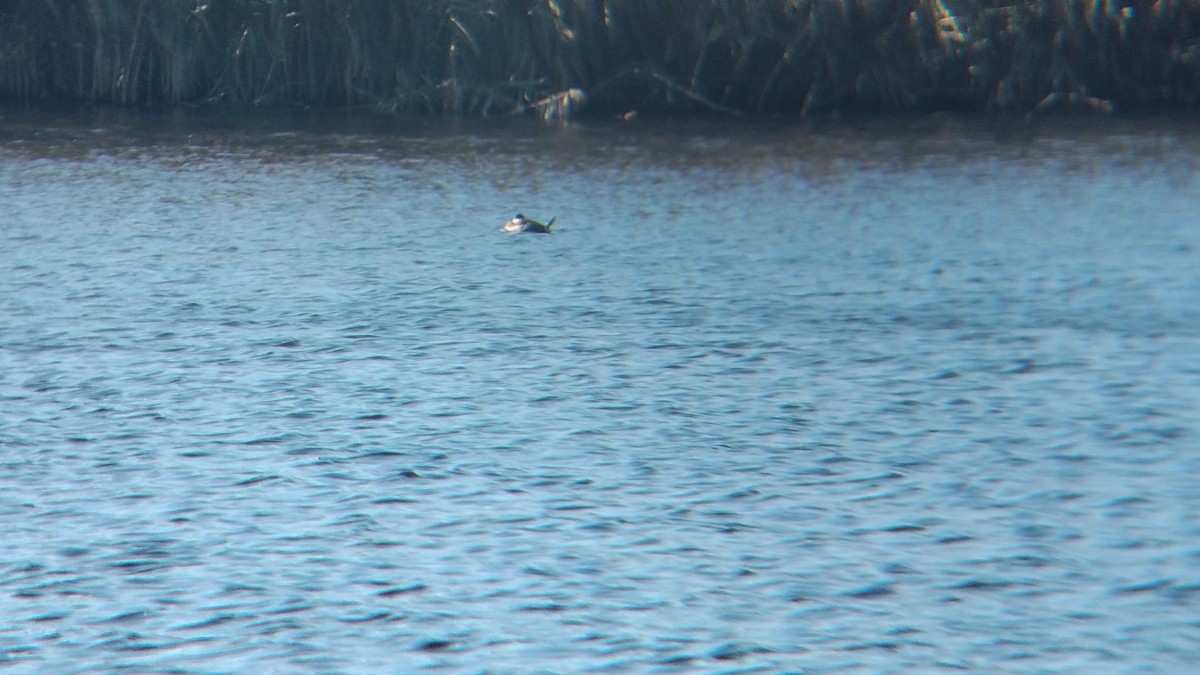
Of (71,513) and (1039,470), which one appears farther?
(1039,470)

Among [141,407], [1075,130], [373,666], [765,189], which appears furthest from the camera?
[1075,130]

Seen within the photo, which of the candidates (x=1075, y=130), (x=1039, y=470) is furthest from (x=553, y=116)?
(x=1039, y=470)

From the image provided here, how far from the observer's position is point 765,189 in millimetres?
18797

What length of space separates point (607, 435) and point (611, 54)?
812 inches

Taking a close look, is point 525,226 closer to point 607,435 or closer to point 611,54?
point 607,435

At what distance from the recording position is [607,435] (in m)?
8.66

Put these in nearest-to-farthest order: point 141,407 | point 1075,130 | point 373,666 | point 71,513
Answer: point 373,666
point 71,513
point 141,407
point 1075,130

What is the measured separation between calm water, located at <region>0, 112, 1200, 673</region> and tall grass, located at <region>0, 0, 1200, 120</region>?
1042 centimetres

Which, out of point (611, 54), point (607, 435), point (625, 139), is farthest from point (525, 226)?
point (611, 54)

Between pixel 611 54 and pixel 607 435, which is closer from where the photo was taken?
pixel 607 435

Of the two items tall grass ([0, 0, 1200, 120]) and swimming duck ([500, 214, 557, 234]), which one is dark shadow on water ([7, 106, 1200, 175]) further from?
swimming duck ([500, 214, 557, 234])

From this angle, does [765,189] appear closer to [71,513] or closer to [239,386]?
[239,386]

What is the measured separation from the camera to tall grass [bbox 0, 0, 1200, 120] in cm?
2752

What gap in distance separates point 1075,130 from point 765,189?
759cm
